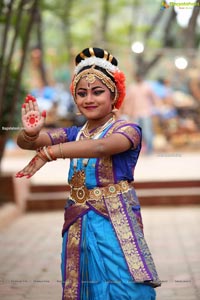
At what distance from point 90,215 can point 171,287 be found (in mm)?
2276

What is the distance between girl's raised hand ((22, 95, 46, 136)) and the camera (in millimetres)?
4688

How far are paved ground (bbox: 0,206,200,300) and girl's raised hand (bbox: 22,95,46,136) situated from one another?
0.98 m

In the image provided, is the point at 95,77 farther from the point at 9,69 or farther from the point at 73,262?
the point at 9,69

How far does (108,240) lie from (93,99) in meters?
0.73

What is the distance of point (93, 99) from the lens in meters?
4.88

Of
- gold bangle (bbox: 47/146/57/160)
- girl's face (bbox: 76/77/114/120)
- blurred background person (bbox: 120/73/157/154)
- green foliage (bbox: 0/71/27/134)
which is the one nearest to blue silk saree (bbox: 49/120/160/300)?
girl's face (bbox: 76/77/114/120)

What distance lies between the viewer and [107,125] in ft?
16.3

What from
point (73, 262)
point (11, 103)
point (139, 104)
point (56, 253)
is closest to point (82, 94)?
point (73, 262)

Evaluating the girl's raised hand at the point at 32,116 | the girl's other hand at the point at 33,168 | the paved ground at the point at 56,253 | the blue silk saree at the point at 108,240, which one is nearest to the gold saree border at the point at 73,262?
the blue silk saree at the point at 108,240

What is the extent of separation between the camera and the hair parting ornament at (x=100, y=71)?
4.93 metres

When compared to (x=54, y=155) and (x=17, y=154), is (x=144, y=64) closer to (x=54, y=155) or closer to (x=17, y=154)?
(x=17, y=154)

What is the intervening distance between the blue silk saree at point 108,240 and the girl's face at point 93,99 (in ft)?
0.34

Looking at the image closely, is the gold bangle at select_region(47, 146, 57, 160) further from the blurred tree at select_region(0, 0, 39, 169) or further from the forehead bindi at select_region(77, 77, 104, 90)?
the blurred tree at select_region(0, 0, 39, 169)

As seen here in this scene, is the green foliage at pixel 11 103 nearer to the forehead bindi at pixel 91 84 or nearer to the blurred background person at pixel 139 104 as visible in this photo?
the blurred background person at pixel 139 104
